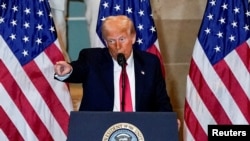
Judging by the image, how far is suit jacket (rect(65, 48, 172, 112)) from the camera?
224cm

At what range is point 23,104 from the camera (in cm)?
316

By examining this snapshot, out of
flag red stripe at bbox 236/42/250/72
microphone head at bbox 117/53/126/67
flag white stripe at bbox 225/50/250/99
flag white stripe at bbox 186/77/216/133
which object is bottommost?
flag white stripe at bbox 186/77/216/133

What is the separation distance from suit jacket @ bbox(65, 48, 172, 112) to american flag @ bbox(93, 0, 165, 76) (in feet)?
2.94

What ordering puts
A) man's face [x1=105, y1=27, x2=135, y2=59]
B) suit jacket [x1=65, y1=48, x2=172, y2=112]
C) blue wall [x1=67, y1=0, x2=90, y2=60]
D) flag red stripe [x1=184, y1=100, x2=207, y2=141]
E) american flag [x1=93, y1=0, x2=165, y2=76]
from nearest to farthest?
man's face [x1=105, y1=27, x2=135, y2=59], suit jacket [x1=65, y1=48, x2=172, y2=112], american flag [x1=93, y1=0, x2=165, y2=76], flag red stripe [x1=184, y1=100, x2=207, y2=141], blue wall [x1=67, y1=0, x2=90, y2=60]

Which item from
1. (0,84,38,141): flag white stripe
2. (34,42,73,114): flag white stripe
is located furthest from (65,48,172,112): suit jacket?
(0,84,38,141): flag white stripe

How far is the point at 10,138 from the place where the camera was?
10.4 ft

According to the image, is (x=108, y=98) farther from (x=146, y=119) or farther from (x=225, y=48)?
(x=225, y=48)

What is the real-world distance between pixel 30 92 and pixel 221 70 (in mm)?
1367

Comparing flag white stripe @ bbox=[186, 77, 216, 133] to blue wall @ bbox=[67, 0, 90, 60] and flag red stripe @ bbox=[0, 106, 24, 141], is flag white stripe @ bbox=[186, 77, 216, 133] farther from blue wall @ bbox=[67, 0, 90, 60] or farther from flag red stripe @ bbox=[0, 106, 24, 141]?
flag red stripe @ bbox=[0, 106, 24, 141]

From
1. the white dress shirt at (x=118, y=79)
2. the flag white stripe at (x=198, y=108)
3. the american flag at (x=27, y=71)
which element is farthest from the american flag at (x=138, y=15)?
the white dress shirt at (x=118, y=79)

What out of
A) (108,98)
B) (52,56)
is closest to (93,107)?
(108,98)

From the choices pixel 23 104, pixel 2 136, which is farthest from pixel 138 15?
pixel 2 136

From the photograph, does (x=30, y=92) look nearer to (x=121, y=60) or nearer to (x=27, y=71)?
(x=27, y=71)

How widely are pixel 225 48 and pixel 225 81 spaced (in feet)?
0.78
